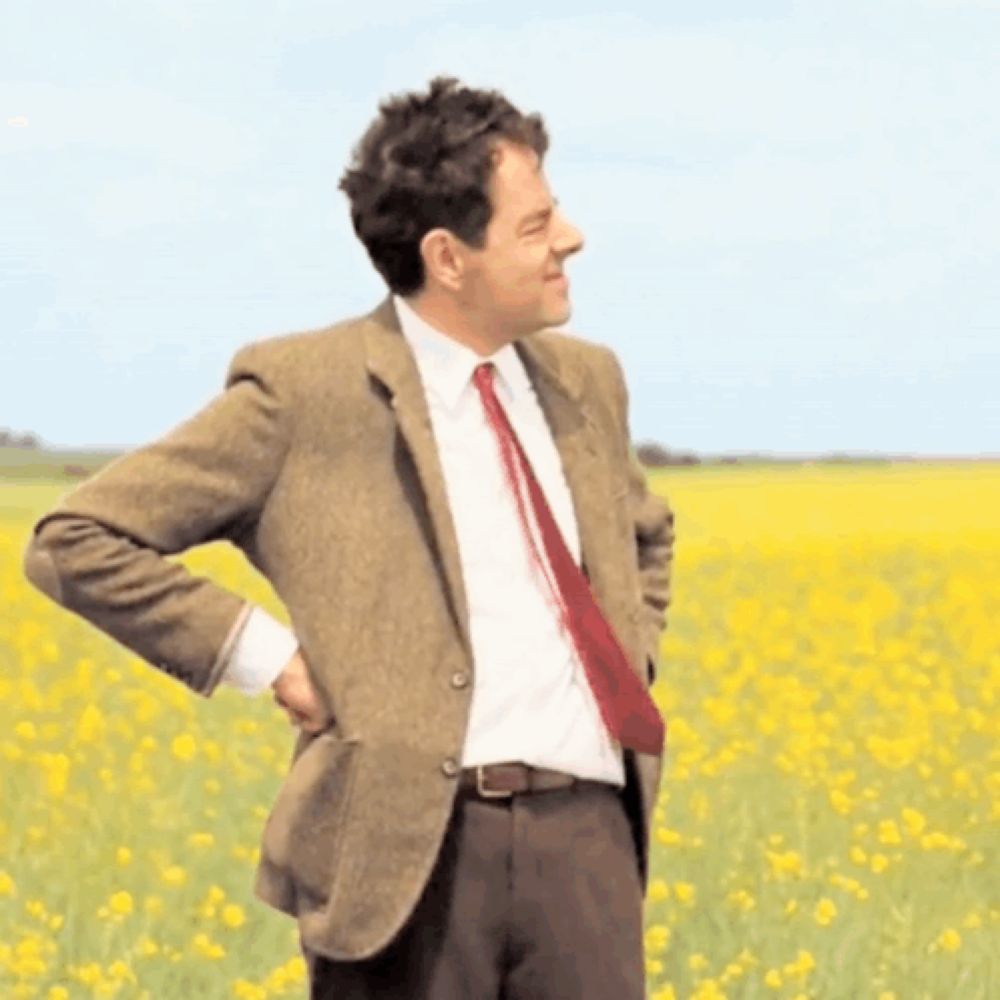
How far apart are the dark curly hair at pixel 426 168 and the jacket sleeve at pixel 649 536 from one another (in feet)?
1.44

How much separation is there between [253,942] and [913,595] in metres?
7.94

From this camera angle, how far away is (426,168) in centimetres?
376

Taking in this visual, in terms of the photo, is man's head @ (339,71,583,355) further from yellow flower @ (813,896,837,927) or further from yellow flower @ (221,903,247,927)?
yellow flower @ (813,896,837,927)

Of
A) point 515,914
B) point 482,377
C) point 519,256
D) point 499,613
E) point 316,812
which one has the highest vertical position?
point 519,256

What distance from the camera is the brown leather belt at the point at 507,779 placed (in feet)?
12.0

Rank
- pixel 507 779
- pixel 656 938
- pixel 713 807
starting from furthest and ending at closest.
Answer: pixel 713 807, pixel 656 938, pixel 507 779

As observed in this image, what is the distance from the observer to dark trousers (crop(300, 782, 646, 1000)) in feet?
12.0

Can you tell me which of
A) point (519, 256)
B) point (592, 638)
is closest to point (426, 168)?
point (519, 256)

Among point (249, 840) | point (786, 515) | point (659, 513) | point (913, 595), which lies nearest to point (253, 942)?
point (249, 840)

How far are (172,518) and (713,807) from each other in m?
4.46

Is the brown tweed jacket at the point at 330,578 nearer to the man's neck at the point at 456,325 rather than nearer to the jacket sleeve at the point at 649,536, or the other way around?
the man's neck at the point at 456,325

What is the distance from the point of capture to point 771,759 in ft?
29.4

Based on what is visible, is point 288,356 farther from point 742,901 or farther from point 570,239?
point 742,901

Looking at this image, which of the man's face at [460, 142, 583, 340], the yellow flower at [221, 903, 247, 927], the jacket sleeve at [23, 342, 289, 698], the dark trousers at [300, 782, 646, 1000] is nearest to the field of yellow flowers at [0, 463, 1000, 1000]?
the yellow flower at [221, 903, 247, 927]
